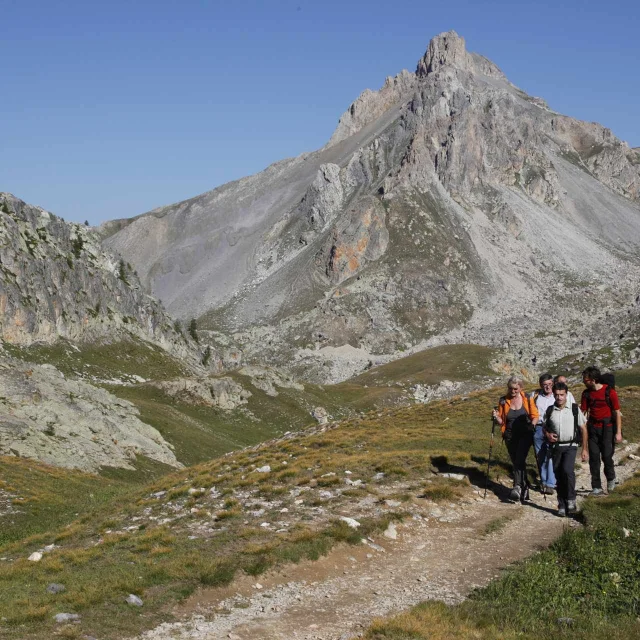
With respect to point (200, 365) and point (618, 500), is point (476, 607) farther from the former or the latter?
point (200, 365)

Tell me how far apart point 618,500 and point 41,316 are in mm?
105690

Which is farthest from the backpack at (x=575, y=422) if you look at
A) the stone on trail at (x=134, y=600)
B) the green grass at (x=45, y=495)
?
the green grass at (x=45, y=495)

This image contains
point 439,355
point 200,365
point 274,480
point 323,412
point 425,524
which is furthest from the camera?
point 439,355

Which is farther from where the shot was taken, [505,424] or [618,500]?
[505,424]

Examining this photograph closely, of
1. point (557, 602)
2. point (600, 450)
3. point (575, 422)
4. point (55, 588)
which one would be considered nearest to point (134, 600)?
point (55, 588)

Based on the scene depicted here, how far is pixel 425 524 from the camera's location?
60.3ft

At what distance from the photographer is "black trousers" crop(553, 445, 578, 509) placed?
19.2m

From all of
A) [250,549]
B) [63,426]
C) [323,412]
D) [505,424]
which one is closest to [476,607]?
[250,549]

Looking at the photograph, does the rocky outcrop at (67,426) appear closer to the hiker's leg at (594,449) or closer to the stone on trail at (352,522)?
the stone on trail at (352,522)

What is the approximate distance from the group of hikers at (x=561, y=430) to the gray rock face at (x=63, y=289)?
96052 mm

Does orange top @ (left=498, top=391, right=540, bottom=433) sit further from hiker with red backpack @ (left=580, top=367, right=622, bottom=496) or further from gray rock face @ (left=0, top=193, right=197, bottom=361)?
gray rock face @ (left=0, top=193, right=197, bottom=361)

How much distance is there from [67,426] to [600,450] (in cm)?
4059

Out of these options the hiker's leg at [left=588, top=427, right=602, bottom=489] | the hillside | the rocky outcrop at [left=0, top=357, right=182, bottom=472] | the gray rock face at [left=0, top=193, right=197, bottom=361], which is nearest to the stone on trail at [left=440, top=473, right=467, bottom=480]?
the hillside

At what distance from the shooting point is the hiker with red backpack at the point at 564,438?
19234 mm
